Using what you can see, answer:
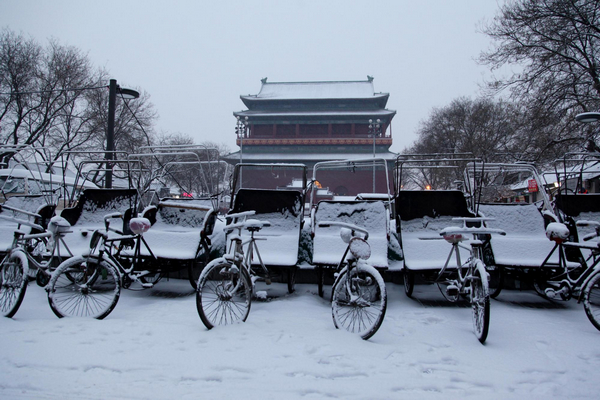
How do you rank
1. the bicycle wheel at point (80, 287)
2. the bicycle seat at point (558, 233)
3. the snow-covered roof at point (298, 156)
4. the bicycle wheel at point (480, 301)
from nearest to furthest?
the bicycle wheel at point (480, 301), the bicycle wheel at point (80, 287), the bicycle seat at point (558, 233), the snow-covered roof at point (298, 156)

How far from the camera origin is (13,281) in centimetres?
360

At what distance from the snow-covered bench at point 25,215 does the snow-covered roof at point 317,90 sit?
35686mm

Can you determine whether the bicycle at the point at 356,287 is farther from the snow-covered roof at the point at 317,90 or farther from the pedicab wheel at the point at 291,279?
the snow-covered roof at the point at 317,90

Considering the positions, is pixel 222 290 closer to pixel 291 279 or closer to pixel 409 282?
pixel 291 279

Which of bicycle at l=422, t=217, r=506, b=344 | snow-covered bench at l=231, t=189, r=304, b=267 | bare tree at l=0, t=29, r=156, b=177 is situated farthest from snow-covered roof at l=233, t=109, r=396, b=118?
bicycle at l=422, t=217, r=506, b=344

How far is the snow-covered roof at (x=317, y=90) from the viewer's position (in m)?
40.1

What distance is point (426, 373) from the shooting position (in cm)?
251

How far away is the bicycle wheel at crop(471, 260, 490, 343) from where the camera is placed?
2.94 meters

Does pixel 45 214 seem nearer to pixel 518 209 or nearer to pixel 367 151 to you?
pixel 518 209

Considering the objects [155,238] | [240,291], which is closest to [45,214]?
[155,238]

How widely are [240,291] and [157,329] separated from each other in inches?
32.3

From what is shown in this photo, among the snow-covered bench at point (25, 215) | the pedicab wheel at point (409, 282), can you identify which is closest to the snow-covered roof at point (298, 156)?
the snow-covered bench at point (25, 215)

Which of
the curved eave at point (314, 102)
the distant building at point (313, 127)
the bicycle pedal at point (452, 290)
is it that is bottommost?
the bicycle pedal at point (452, 290)

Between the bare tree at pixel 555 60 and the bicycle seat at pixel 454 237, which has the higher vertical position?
the bare tree at pixel 555 60
